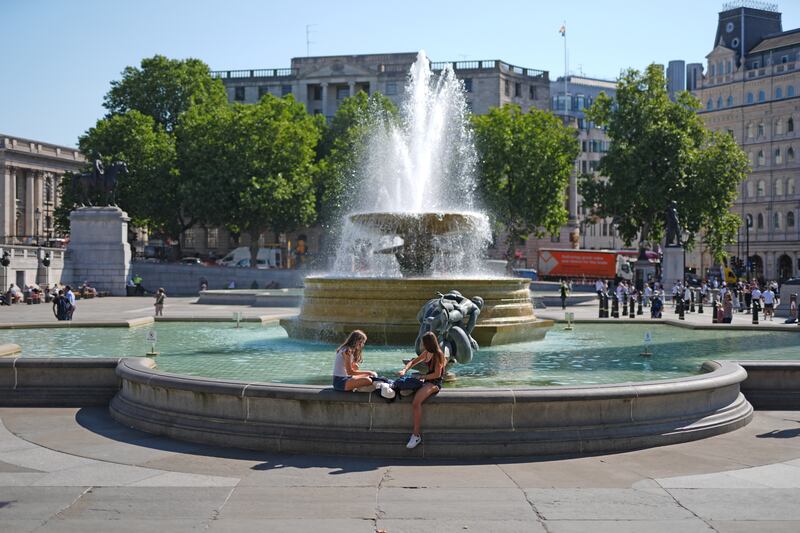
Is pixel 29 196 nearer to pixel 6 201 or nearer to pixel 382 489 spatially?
pixel 6 201

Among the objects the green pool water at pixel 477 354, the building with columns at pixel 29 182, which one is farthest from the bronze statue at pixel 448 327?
the building with columns at pixel 29 182

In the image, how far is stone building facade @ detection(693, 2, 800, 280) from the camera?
83.1m

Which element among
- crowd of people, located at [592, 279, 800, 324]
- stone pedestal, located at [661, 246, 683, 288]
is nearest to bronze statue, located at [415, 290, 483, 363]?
crowd of people, located at [592, 279, 800, 324]

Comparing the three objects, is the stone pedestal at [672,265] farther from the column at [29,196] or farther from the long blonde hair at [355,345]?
the column at [29,196]

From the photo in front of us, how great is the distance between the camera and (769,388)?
13.0 metres

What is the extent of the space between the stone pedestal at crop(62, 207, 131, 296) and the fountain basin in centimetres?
3826

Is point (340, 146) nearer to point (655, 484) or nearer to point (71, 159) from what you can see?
point (71, 159)

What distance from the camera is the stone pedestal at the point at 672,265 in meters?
53.3

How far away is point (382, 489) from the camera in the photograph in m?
8.54

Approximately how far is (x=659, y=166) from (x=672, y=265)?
283 inches

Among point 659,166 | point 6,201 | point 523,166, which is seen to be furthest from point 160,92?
point 659,166

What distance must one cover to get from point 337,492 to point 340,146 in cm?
6041

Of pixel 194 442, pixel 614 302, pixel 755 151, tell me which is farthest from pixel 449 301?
pixel 755 151

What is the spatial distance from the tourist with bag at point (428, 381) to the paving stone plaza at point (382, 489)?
0.30m
